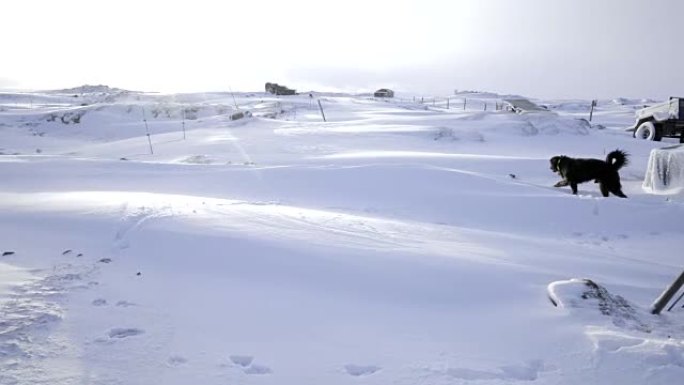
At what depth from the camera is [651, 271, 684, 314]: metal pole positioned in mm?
3369

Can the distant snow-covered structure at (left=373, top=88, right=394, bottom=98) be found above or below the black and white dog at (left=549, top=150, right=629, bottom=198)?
above

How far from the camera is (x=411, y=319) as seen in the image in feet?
10.9

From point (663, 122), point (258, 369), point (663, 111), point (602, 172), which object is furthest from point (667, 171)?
point (663, 111)

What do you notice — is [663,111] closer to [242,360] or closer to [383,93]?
[242,360]

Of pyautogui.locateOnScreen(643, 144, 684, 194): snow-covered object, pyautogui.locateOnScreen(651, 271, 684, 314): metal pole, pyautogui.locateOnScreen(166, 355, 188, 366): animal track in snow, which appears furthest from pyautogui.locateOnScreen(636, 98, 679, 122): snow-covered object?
pyautogui.locateOnScreen(166, 355, 188, 366): animal track in snow

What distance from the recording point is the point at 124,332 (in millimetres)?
2926

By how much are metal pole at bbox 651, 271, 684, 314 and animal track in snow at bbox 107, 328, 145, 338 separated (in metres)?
3.64

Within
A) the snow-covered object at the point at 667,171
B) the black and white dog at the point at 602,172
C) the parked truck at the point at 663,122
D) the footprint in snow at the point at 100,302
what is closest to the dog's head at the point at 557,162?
the black and white dog at the point at 602,172

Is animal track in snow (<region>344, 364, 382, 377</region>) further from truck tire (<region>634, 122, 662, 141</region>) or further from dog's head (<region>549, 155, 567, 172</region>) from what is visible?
truck tire (<region>634, 122, 662, 141</region>)

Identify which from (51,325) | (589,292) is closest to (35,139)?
(51,325)

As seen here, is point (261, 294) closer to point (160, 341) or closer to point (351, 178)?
point (160, 341)

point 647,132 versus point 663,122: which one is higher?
point 663,122

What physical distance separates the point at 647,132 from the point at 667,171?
527 inches

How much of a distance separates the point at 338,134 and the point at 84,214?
1438 centimetres
